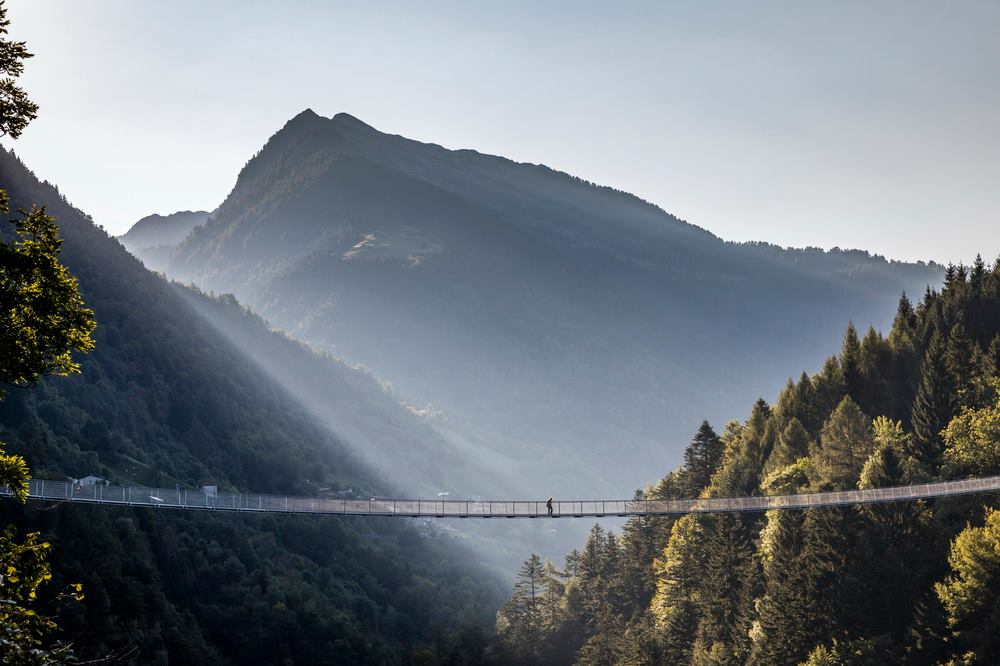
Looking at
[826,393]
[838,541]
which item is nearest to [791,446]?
[826,393]

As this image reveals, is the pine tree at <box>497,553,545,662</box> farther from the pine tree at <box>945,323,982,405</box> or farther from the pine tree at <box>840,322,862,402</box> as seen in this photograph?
the pine tree at <box>945,323,982,405</box>

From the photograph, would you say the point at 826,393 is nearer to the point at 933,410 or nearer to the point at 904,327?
the point at 904,327

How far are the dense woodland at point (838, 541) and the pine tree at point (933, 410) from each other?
17 centimetres

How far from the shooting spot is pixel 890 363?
403 ft

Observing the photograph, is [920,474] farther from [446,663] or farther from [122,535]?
[122,535]

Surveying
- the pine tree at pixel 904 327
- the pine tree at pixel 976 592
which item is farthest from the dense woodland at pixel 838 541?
the pine tree at pixel 904 327

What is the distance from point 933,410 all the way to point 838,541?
1691cm

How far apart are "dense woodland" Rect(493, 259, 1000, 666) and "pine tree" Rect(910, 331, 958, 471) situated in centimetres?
17

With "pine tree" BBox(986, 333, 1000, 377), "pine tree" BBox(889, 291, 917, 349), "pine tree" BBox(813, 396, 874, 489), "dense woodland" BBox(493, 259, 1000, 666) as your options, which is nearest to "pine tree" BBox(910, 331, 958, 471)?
"dense woodland" BBox(493, 259, 1000, 666)

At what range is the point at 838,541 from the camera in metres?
95.8

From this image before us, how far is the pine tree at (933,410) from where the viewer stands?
101 m

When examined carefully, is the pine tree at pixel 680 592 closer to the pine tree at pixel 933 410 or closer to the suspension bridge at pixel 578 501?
the suspension bridge at pixel 578 501

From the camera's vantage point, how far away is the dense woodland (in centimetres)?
8838

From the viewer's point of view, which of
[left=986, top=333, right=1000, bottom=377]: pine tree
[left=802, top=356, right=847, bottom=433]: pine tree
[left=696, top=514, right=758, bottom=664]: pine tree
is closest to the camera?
[left=986, top=333, right=1000, bottom=377]: pine tree
